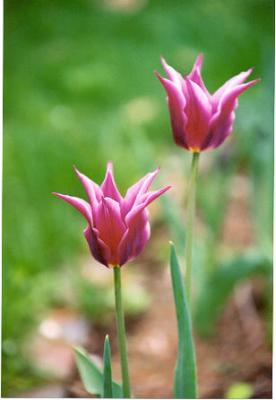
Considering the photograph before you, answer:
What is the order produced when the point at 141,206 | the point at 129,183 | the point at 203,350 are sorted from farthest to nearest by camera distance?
the point at 129,183, the point at 203,350, the point at 141,206

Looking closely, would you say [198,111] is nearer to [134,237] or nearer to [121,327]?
[134,237]

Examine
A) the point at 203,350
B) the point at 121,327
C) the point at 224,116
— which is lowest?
the point at 203,350

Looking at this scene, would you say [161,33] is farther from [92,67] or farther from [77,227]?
[77,227]

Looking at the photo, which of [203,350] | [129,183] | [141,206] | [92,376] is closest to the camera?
[141,206]

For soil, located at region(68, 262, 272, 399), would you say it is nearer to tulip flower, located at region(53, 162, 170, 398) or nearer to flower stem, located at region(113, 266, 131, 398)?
flower stem, located at region(113, 266, 131, 398)

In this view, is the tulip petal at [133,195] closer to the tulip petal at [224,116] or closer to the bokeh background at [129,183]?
the tulip petal at [224,116]

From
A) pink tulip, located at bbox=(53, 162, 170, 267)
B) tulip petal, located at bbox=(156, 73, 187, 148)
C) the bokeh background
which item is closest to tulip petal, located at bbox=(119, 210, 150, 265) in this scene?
pink tulip, located at bbox=(53, 162, 170, 267)

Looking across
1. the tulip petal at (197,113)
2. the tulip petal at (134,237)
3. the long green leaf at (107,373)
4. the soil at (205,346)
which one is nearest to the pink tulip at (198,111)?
the tulip petal at (197,113)

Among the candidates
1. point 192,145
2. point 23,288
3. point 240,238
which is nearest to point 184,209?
point 240,238

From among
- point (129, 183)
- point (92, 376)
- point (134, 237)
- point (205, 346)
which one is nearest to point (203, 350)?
point (205, 346)
